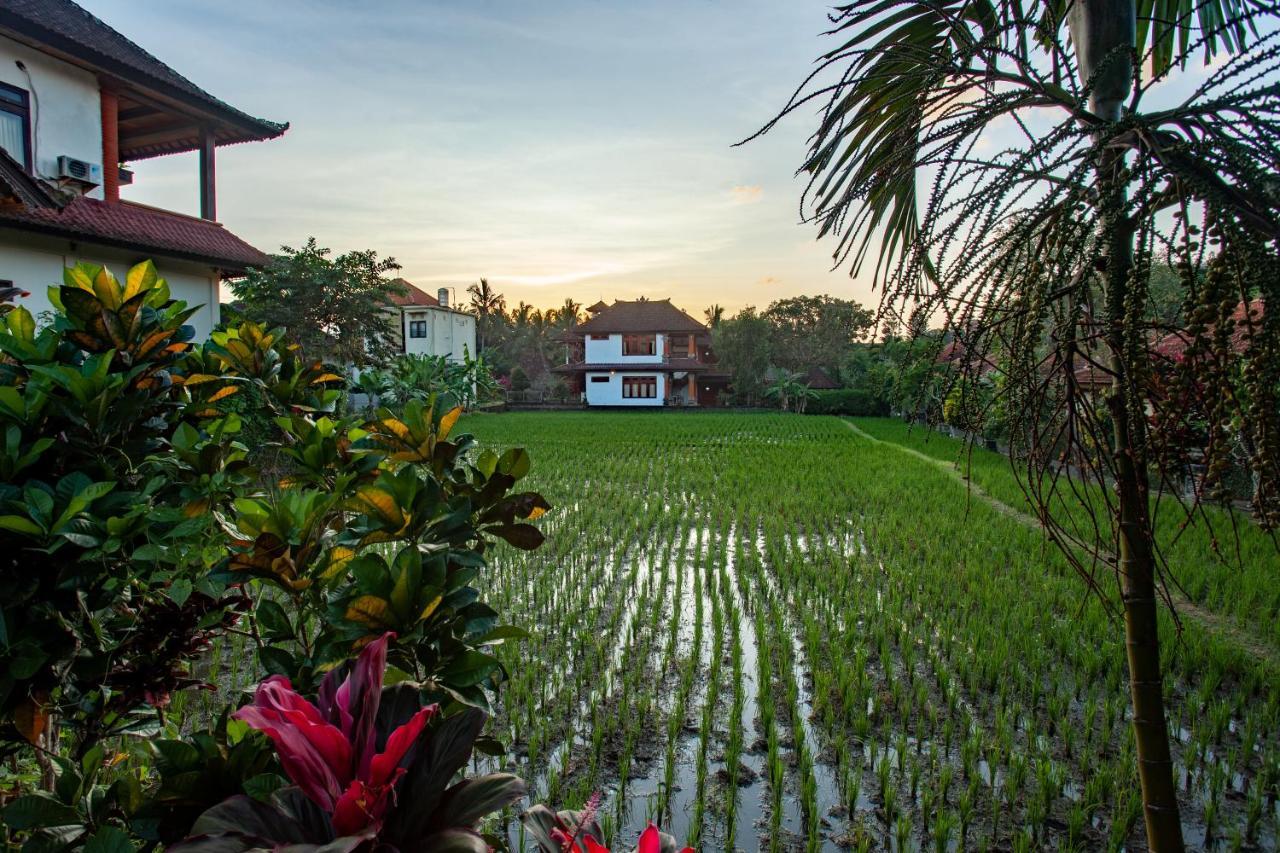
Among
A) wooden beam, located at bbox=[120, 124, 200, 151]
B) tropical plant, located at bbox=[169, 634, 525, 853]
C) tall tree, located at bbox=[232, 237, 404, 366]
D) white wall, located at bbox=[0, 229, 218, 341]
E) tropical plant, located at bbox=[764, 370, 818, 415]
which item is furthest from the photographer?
tropical plant, located at bbox=[764, 370, 818, 415]

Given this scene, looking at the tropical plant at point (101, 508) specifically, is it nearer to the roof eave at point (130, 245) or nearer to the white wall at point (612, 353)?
the roof eave at point (130, 245)

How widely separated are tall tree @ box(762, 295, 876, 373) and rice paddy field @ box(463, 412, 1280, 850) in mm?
35587

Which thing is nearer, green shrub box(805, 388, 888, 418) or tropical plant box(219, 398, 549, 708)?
tropical plant box(219, 398, 549, 708)

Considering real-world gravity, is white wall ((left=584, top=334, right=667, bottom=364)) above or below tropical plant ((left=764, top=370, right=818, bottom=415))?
above

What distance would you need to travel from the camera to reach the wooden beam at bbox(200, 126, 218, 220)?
12.2 metres

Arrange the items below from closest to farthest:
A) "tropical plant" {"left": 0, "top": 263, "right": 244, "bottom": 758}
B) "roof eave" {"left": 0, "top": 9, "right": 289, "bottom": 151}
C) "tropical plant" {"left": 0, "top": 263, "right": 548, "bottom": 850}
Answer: "tropical plant" {"left": 0, "top": 263, "right": 548, "bottom": 850}
"tropical plant" {"left": 0, "top": 263, "right": 244, "bottom": 758}
"roof eave" {"left": 0, "top": 9, "right": 289, "bottom": 151}

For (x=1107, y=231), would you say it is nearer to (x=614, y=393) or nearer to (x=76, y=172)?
(x=76, y=172)

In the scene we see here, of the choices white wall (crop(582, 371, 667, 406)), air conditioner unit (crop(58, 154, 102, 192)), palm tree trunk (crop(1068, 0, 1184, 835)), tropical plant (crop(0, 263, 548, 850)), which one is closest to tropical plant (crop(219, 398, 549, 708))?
tropical plant (crop(0, 263, 548, 850))

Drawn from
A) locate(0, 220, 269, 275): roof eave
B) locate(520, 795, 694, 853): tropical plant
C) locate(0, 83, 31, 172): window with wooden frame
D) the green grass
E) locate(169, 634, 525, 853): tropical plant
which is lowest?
the green grass

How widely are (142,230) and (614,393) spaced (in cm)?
2934

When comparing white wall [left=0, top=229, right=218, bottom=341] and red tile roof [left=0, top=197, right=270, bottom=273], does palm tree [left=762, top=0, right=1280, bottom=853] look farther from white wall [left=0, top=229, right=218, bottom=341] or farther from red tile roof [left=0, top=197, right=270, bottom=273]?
red tile roof [left=0, top=197, right=270, bottom=273]

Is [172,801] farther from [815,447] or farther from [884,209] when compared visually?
[815,447]

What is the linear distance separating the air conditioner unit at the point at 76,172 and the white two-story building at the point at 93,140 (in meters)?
0.02

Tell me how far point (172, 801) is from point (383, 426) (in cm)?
117
